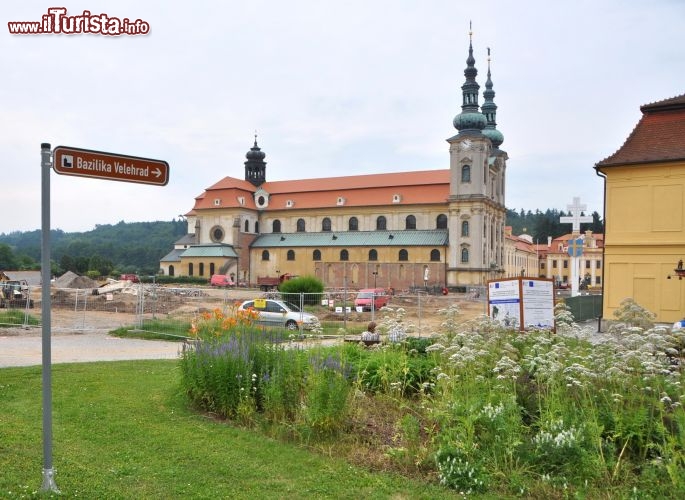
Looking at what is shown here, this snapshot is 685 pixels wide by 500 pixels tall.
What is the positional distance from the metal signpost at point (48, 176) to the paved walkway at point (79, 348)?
782 cm

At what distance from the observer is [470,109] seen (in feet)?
219

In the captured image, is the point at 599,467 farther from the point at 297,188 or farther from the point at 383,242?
the point at 297,188

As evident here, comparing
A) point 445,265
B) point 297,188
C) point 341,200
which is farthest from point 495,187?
point 297,188

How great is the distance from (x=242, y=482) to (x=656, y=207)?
20.3m

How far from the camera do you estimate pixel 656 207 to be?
20766 millimetres

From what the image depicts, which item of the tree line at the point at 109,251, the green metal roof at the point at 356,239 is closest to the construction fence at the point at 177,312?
the green metal roof at the point at 356,239

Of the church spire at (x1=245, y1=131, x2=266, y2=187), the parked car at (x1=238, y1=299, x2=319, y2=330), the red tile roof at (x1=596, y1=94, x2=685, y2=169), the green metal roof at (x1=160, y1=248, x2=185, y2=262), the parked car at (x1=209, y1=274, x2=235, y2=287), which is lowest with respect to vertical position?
the parked car at (x1=209, y1=274, x2=235, y2=287)

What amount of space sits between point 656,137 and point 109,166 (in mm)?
21494

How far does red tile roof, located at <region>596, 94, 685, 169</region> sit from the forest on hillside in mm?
18854

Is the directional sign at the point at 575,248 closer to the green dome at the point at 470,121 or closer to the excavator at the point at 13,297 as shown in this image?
the excavator at the point at 13,297

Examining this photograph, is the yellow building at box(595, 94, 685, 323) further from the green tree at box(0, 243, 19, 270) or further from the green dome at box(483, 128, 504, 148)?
the green tree at box(0, 243, 19, 270)

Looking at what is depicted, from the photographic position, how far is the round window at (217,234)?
77938 millimetres

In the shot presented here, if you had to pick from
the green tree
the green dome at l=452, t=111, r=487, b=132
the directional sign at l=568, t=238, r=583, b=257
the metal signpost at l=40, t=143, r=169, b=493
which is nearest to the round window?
the green dome at l=452, t=111, r=487, b=132

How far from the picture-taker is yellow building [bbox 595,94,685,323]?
66.6 feet
